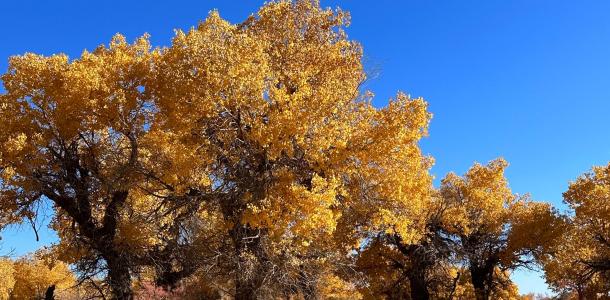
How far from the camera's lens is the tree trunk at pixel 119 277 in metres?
16.0

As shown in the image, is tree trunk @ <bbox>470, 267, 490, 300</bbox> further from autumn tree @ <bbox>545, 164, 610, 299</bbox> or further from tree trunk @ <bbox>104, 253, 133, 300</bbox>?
tree trunk @ <bbox>104, 253, 133, 300</bbox>

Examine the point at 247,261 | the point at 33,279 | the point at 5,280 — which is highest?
the point at 33,279

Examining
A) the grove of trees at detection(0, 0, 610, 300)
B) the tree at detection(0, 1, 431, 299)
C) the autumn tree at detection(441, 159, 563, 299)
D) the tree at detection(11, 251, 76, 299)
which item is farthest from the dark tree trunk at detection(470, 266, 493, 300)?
the tree at detection(11, 251, 76, 299)

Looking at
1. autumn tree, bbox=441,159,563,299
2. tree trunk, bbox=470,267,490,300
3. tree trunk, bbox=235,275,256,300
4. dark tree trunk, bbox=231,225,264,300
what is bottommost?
tree trunk, bbox=235,275,256,300

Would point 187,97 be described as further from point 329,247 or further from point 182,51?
point 329,247

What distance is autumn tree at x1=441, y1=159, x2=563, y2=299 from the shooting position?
23891 mm

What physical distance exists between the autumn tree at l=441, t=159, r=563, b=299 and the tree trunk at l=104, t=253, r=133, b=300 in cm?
1440

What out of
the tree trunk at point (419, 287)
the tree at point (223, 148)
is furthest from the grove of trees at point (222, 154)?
the tree trunk at point (419, 287)

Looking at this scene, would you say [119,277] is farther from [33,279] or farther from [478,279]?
[33,279]

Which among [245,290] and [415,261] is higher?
[415,261]

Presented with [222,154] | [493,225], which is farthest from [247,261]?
[493,225]

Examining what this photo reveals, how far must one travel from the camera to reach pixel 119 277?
16.2 meters

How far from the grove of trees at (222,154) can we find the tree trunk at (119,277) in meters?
0.05

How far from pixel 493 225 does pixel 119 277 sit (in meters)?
17.1
